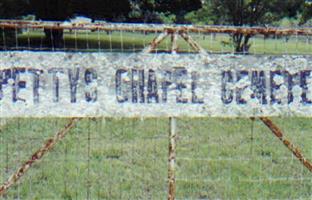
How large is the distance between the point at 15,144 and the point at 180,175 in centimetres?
217

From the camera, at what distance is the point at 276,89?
4.15 meters

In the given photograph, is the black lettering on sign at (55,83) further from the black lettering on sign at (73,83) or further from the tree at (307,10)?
the tree at (307,10)

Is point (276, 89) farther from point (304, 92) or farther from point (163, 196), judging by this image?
point (163, 196)

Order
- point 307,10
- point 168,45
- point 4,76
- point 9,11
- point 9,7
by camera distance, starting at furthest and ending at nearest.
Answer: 1. point 307,10
2. point 9,11
3. point 9,7
4. point 168,45
5. point 4,76

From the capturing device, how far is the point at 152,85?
4051 mm

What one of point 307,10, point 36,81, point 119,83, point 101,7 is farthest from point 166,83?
point 307,10

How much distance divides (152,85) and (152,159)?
2344mm

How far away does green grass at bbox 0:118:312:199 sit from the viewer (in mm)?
5332

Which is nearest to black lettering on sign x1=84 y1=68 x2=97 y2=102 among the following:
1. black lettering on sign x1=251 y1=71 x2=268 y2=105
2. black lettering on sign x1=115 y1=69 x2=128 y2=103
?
black lettering on sign x1=115 y1=69 x2=128 y2=103

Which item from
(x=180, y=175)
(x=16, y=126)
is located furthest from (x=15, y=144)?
(x=180, y=175)

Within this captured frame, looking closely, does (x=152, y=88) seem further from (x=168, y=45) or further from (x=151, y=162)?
(x=168, y=45)

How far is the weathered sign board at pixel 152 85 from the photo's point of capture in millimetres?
3971

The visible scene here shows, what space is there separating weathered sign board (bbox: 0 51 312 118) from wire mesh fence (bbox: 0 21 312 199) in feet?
0.77

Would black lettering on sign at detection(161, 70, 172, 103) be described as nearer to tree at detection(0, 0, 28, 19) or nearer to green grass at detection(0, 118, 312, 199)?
green grass at detection(0, 118, 312, 199)
